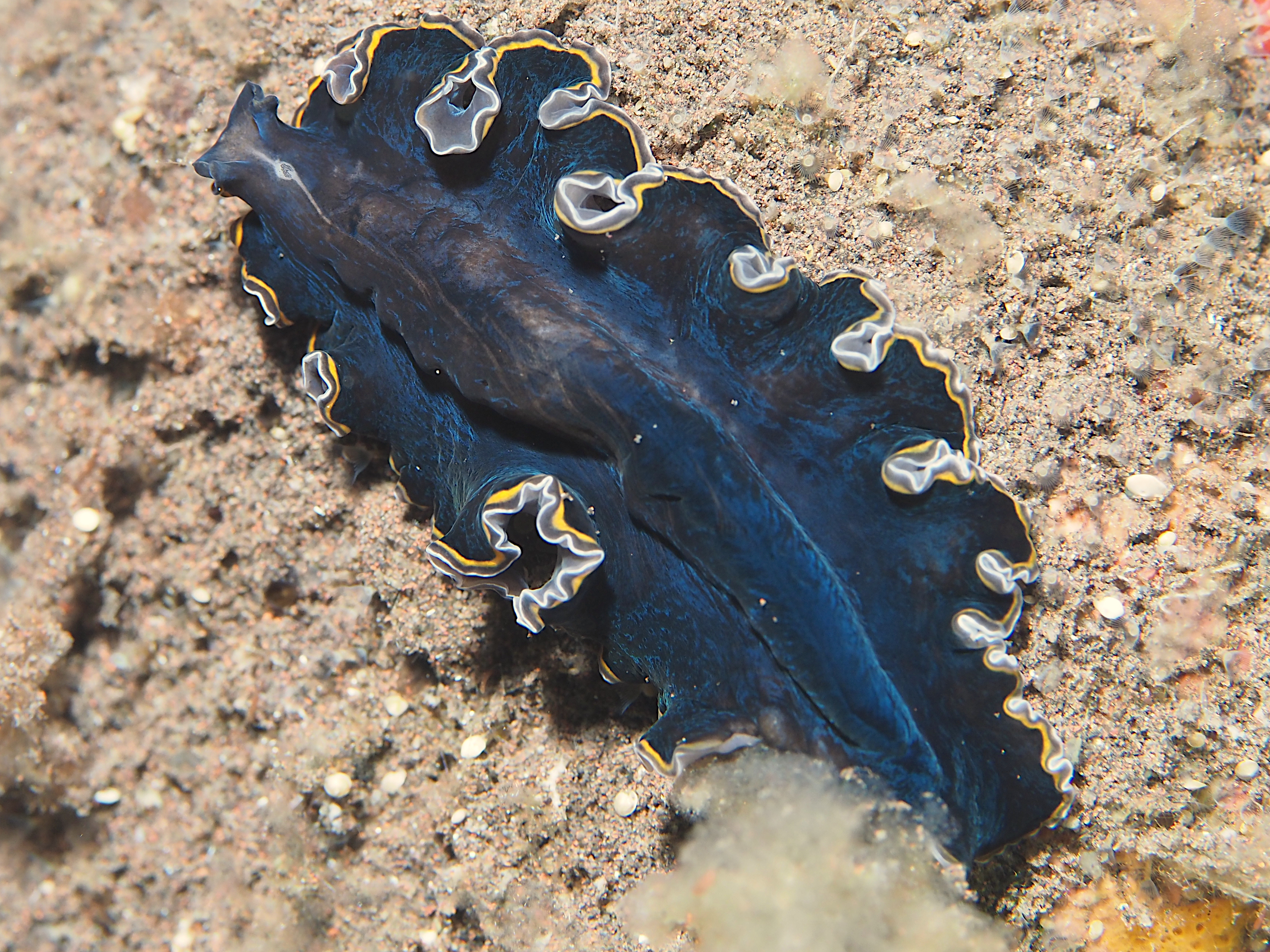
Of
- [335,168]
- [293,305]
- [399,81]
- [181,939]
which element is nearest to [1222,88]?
[399,81]

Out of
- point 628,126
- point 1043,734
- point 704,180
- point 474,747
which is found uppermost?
point 628,126

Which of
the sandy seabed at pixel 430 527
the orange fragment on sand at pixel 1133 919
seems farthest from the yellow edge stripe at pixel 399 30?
the orange fragment on sand at pixel 1133 919

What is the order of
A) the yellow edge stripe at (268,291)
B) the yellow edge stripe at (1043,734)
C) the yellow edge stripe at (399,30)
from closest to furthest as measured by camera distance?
the yellow edge stripe at (1043,734) → the yellow edge stripe at (399,30) → the yellow edge stripe at (268,291)

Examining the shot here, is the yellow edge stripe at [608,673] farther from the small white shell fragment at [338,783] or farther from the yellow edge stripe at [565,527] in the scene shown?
the small white shell fragment at [338,783]

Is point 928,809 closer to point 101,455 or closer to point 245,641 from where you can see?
point 245,641

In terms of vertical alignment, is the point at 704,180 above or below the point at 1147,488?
above

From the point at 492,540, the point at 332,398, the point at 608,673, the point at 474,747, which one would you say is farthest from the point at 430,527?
the point at 608,673

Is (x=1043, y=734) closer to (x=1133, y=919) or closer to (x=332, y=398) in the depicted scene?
(x=1133, y=919)
